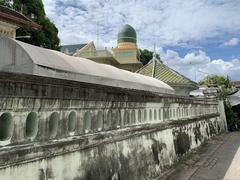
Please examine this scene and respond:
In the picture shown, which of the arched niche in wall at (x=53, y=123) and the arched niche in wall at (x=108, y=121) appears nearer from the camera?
the arched niche in wall at (x=53, y=123)

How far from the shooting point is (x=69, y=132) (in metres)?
4.03

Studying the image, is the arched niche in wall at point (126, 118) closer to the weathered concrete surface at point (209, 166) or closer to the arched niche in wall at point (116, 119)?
the arched niche in wall at point (116, 119)

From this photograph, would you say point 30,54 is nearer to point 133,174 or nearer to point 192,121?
point 133,174

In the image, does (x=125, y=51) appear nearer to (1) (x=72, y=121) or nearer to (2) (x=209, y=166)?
(2) (x=209, y=166)

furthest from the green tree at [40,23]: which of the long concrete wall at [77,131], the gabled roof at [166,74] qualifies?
the long concrete wall at [77,131]

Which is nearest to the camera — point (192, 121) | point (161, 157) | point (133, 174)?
point (133, 174)

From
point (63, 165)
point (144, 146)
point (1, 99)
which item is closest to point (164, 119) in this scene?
point (144, 146)

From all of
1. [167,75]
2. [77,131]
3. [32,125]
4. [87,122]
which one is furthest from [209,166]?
[167,75]

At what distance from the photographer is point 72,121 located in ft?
13.6

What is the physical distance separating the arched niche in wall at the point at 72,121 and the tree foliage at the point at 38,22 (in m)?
18.7

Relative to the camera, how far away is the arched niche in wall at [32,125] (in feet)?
11.2

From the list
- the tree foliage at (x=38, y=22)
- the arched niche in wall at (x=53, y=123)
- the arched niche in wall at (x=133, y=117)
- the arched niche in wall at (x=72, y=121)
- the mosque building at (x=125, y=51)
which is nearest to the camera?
the arched niche in wall at (x=53, y=123)

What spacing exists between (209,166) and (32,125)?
670 centimetres

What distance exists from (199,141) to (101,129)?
8.19 meters
